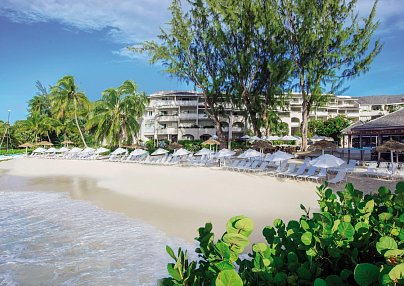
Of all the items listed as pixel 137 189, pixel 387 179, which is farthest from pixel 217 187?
pixel 387 179

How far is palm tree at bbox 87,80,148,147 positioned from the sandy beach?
65.7 feet

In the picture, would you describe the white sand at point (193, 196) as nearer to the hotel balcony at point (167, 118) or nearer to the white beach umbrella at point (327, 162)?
the white beach umbrella at point (327, 162)

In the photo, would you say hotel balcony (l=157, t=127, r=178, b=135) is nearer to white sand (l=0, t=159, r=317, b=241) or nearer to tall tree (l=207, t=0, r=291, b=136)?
tall tree (l=207, t=0, r=291, b=136)

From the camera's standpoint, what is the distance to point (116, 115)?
41.1 m

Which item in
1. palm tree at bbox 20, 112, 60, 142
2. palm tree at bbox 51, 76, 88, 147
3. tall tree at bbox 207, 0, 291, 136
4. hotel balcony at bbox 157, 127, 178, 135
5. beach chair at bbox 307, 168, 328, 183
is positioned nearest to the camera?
beach chair at bbox 307, 168, 328, 183

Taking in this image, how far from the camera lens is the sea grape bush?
1258 millimetres

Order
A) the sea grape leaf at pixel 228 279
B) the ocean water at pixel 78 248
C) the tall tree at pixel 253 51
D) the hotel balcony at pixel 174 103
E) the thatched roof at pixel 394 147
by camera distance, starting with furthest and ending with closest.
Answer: the hotel balcony at pixel 174 103 < the tall tree at pixel 253 51 < the thatched roof at pixel 394 147 < the ocean water at pixel 78 248 < the sea grape leaf at pixel 228 279

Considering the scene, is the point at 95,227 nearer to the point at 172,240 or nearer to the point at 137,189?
the point at 172,240

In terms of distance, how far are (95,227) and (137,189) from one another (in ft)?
22.2

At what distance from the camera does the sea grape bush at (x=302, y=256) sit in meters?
1.26

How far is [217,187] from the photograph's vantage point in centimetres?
1617

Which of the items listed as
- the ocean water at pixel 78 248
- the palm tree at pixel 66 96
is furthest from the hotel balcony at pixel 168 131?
the ocean water at pixel 78 248

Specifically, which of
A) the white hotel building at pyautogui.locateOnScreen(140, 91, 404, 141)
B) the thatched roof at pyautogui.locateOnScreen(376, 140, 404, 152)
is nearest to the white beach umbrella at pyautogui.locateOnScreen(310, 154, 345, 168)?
the thatched roof at pyautogui.locateOnScreen(376, 140, 404, 152)

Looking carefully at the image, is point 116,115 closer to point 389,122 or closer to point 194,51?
point 194,51
